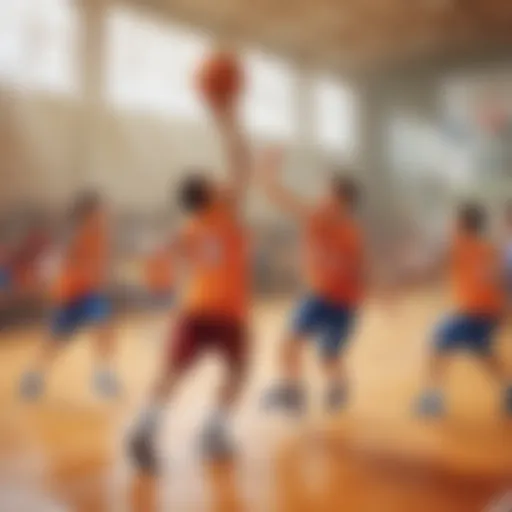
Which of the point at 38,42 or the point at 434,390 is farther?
the point at 434,390

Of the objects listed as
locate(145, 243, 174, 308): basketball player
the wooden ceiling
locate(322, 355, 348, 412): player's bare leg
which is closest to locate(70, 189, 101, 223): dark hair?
locate(145, 243, 174, 308): basketball player

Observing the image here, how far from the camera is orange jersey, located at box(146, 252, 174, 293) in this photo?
1.47 m

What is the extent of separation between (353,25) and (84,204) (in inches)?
23.6

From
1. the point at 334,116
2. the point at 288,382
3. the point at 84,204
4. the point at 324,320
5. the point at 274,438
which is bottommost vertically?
the point at 274,438

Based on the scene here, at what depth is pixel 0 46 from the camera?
4.72 feet

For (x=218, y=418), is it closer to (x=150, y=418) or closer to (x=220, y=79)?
(x=150, y=418)

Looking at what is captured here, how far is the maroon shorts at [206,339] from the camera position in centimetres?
148

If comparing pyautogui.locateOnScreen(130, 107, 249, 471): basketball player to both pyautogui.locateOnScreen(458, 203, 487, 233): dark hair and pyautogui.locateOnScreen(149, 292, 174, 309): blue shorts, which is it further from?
pyautogui.locateOnScreen(458, 203, 487, 233): dark hair

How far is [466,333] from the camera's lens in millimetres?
1585

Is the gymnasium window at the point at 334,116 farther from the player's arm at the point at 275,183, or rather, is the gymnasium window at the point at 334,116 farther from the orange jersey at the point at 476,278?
the orange jersey at the point at 476,278

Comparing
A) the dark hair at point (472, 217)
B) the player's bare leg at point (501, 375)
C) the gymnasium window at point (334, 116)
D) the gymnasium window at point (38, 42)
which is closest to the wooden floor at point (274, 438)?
the player's bare leg at point (501, 375)

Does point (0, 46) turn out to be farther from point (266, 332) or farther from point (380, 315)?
point (380, 315)

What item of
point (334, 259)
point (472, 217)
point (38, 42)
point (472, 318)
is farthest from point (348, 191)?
point (38, 42)

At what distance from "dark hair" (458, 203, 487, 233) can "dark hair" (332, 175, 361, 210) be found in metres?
0.20
